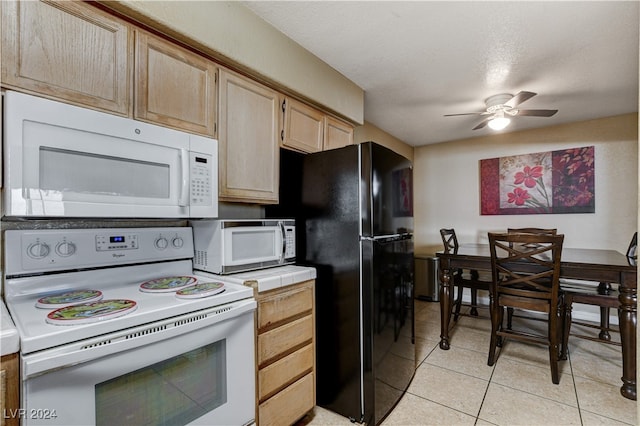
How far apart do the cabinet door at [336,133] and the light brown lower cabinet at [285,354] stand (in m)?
1.19

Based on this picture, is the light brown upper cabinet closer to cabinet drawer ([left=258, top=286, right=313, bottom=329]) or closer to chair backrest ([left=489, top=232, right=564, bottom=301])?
cabinet drawer ([left=258, top=286, right=313, bottom=329])

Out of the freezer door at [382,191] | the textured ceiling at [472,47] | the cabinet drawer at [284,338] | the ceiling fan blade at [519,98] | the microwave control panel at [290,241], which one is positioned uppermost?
the textured ceiling at [472,47]

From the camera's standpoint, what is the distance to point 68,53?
3.56 ft

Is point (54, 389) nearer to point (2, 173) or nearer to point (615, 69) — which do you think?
point (2, 173)

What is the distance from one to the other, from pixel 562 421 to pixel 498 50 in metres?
2.36

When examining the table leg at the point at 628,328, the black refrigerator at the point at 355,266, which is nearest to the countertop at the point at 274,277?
the black refrigerator at the point at 355,266

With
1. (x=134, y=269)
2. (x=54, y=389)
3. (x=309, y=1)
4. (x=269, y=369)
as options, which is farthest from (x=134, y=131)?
(x=269, y=369)

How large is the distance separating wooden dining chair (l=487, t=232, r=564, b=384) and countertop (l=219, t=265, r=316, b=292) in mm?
1540

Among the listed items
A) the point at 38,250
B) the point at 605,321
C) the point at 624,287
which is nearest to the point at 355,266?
the point at 38,250

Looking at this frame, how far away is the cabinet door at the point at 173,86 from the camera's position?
4.24 ft

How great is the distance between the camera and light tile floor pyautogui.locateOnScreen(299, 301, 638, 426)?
173 cm

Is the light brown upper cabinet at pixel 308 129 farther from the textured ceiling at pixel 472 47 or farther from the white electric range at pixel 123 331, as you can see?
the white electric range at pixel 123 331

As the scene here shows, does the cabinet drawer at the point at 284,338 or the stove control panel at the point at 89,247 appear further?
the cabinet drawer at the point at 284,338

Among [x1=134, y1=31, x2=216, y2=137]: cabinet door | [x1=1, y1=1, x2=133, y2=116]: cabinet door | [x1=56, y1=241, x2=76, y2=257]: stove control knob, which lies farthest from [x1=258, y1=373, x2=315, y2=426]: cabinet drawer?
[x1=1, y1=1, x2=133, y2=116]: cabinet door
